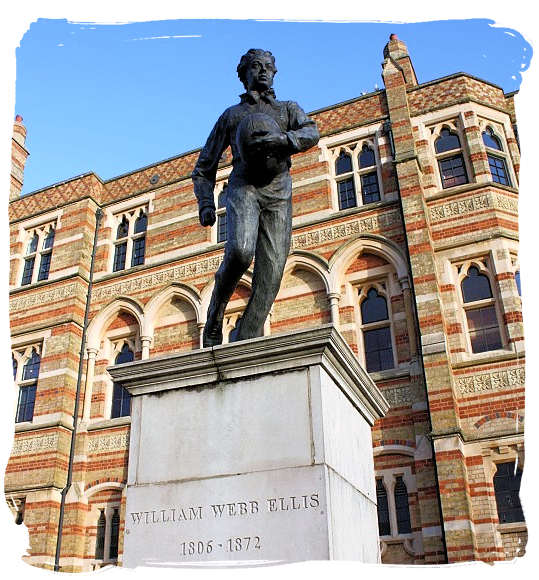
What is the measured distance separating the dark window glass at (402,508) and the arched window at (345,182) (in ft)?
22.0

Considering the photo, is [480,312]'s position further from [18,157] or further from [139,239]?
[18,157]

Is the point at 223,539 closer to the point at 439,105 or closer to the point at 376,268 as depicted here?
the point at 376,268

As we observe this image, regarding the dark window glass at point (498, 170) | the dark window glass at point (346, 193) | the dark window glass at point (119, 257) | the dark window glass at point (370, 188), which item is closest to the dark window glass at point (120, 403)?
the dark window glass at point (119, 257)

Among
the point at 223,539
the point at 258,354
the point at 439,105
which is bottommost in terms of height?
the point at 223,539

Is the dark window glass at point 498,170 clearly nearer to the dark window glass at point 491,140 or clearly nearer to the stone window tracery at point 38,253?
the dark window glass at point 491,140

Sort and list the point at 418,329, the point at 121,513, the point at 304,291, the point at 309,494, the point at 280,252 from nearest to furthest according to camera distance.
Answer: the point at 309,494 → the point at 280,252 → the point at 418,329 → the point at 121,513 → the point at 304,291

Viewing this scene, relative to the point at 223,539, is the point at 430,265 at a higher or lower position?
higher

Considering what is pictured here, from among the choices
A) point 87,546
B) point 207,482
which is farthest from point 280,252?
point 87,546

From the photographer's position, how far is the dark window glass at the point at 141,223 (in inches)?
715

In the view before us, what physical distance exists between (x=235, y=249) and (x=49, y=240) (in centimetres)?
1559

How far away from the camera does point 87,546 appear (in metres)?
14.3

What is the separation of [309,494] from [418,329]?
9.62 m

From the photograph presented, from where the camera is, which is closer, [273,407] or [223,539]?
[223,539]

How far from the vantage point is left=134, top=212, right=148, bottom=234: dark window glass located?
18161mm
